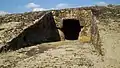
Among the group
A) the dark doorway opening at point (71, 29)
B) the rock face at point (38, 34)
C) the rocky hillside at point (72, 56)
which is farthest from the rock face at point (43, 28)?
the dark doorway opening at point (71, 29)

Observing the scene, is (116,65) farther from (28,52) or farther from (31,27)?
(31,27)

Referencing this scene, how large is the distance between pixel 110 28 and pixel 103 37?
1.61 metres

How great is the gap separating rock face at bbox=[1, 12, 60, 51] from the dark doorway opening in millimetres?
1219

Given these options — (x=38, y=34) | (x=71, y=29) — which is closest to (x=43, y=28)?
(x=38, y=34)

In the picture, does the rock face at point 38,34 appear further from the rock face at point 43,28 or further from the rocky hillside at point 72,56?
the rocky hillside at point 72,56

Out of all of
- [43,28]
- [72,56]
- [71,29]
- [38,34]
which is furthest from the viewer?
[71,29]

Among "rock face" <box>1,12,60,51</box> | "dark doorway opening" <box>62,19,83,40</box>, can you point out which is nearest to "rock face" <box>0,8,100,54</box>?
"rock face" <box>1,12,60,51</box>

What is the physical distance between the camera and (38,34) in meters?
15.1

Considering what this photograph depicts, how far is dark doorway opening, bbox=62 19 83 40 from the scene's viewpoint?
59.2 feet

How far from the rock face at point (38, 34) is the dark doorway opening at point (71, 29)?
1219 millimetres

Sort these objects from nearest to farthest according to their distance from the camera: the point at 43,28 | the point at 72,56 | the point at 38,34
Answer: the point at 72,56, the point at 38,34, the point at 43,28

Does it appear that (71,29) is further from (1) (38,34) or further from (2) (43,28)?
(1) (38,34)

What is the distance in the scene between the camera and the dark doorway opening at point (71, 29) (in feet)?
59.2

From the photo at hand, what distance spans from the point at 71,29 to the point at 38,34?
4218 mm
